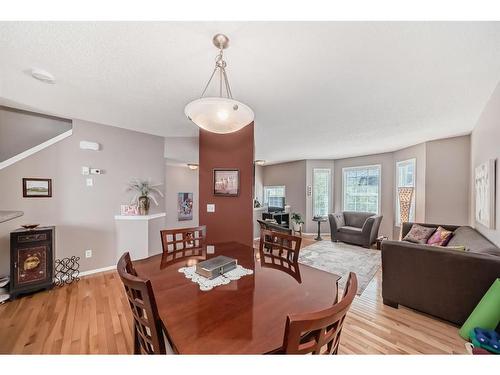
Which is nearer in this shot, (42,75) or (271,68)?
(271,68)

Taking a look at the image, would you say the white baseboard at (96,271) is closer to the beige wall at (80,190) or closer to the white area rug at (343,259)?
the beige wall at (80,190)

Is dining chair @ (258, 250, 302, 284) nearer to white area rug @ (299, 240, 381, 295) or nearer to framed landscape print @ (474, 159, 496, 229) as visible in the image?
white area rug @ (299, 240, 381, 295)

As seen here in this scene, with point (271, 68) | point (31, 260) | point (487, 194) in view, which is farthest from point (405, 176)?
point (31, 260)

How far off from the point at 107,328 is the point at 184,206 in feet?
12.5

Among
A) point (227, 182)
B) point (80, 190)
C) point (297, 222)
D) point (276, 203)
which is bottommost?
point (297, 222)

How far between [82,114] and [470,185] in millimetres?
6347

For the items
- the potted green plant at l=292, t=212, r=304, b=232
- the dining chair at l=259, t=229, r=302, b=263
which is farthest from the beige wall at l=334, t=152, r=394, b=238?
the dining chair at l=259, t=229, r=302, b=263

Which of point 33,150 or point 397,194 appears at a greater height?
point 33,150

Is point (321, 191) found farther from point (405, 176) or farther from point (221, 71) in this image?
point (221, 71)

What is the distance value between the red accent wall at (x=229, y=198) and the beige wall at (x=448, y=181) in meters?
3.77

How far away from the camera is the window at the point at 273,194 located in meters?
7.26

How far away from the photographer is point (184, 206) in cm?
554

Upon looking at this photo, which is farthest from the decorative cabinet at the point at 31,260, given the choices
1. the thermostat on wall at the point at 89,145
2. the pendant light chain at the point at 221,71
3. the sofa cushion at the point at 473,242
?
the sofa cushion at the point at 473,242

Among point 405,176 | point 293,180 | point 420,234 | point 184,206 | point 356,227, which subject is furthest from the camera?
point 293,180
